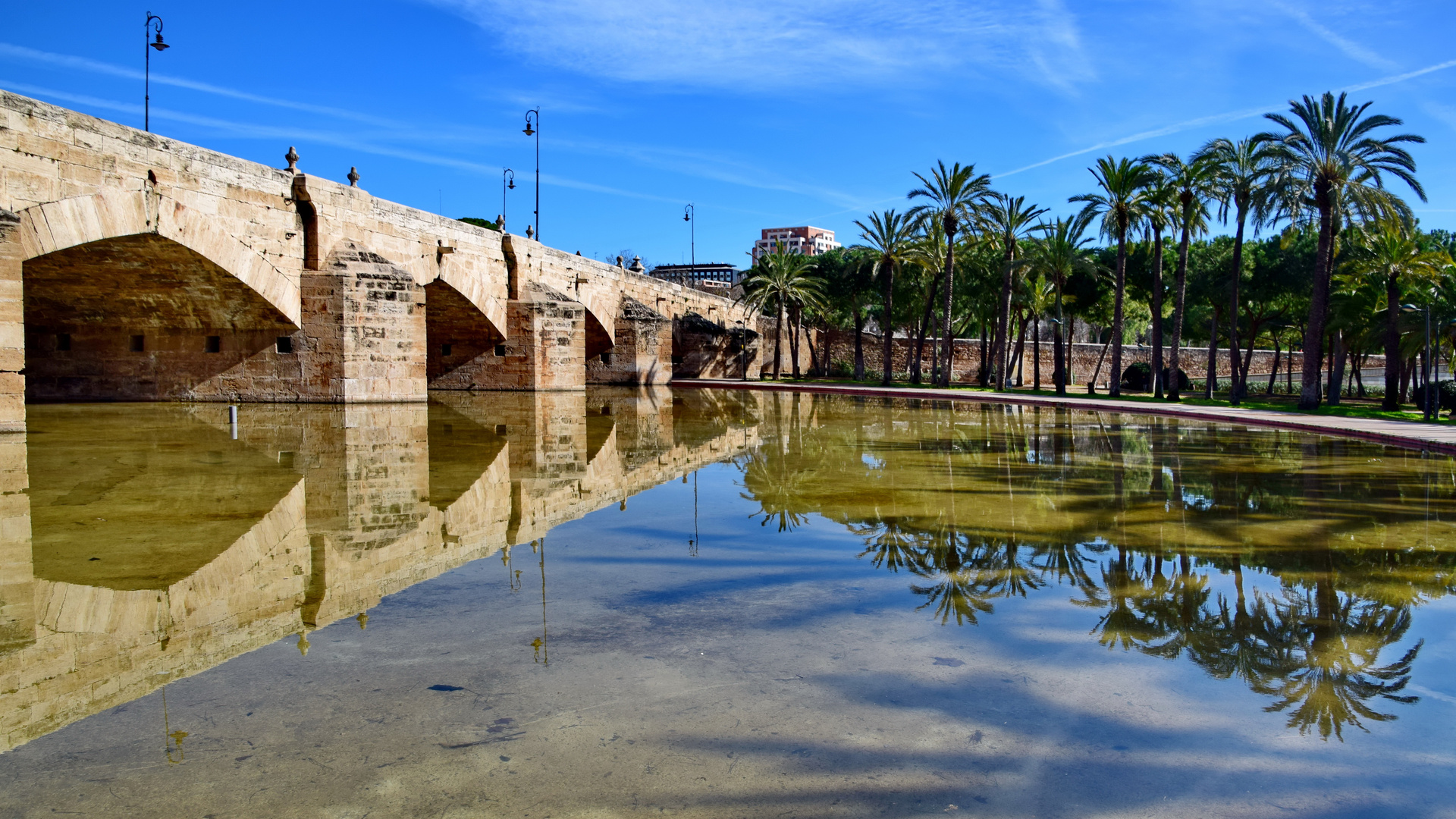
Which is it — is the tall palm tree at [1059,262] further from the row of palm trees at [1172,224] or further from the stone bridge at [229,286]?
the stone bridge at [229,286]

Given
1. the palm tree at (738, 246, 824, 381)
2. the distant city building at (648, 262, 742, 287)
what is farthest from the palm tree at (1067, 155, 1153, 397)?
the distant city building at (648, 262, 742, 287)

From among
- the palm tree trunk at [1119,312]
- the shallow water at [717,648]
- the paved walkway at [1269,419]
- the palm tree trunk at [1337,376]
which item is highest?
the palm tree trunk at [1119,312]

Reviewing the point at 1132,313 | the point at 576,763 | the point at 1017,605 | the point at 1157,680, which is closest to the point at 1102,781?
the point at 1157,680

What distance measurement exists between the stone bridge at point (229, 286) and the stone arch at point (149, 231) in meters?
0.03

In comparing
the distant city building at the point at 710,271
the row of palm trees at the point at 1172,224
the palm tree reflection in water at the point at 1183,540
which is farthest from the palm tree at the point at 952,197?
the distant city building at the point at 710,271

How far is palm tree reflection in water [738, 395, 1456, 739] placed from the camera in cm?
409

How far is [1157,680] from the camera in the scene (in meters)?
3.72

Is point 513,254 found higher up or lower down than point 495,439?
higher up

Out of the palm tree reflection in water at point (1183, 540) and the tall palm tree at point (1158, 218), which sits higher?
the tall palm tree at point (1158, 218)

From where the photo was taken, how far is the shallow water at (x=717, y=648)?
9.41 ft

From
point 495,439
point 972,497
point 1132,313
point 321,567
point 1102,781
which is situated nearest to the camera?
point 1102,781

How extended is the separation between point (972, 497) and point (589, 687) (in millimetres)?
5276

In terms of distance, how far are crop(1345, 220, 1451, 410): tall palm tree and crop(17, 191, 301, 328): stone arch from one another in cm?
2589

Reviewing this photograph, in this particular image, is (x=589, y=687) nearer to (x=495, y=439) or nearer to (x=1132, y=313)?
(x=495, y=439)
